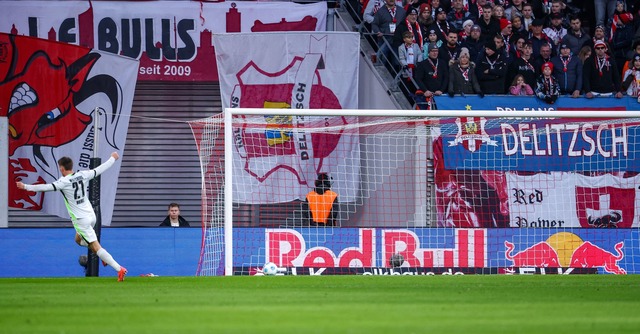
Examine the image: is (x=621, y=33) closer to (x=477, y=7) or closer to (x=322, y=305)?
(x=477, y=7)

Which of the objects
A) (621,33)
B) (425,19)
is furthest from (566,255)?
(621,33)

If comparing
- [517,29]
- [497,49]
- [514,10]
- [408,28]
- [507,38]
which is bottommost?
[497,49]

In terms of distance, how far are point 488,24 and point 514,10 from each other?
1.14 metres

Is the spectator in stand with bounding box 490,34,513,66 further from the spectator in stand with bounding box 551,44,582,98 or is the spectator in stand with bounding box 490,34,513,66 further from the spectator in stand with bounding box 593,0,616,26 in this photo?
the spectator in stand with bounding box 593,0,616,26

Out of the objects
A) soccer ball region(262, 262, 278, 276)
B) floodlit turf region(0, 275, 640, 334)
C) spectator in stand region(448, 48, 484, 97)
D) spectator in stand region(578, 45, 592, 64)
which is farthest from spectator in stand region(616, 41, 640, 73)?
soccer ball region(262, 262, 278, 276)

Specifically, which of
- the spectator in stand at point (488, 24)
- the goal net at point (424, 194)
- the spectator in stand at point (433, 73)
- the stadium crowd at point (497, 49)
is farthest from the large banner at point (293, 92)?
the spectator in stand at point (488, 24)

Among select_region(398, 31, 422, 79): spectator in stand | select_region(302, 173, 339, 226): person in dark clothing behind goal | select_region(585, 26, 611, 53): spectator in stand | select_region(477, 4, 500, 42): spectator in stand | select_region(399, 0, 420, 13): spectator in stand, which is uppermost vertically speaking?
select_region(399, 0, 420, 13): spectator in stand

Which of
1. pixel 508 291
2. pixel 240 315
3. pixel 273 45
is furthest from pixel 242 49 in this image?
pixel 240 315

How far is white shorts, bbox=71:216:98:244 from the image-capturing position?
16.2 meters

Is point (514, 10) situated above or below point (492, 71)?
above

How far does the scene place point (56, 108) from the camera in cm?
2241

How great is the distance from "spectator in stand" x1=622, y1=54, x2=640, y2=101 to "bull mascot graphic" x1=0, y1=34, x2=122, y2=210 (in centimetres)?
1026

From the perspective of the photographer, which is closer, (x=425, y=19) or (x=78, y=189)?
(x=78, y=189)

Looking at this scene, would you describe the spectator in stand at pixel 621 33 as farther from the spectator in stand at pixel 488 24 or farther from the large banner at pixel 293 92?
the large banner at pixel 293 92
